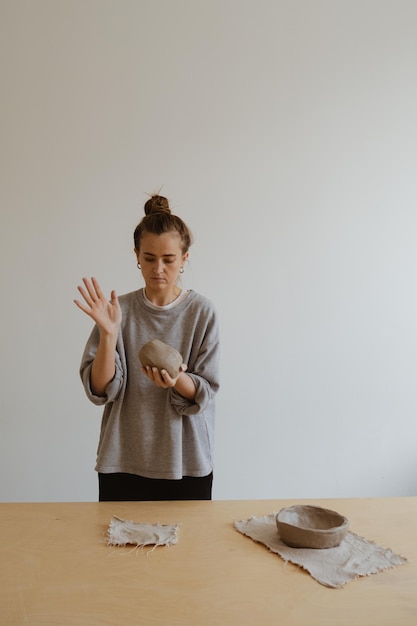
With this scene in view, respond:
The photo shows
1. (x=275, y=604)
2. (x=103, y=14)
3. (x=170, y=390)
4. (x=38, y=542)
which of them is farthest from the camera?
(x=103, y=14)

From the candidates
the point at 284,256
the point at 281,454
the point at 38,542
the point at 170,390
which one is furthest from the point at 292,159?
the point at 38,542

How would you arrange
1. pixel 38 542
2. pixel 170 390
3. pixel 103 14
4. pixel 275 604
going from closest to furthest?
1. pixel 275 604
2. pixel 38 542
3. pixel 170 390
4. pixel 103 14

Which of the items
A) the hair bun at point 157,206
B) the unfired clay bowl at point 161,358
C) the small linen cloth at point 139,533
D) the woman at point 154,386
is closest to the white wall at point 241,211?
the hair bun at point 157,206

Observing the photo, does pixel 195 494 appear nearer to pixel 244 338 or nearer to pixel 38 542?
pixel 38 542

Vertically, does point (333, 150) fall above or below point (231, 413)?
above

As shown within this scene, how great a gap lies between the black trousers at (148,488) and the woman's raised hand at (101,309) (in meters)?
0.46

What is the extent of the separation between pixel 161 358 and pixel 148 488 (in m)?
0.48

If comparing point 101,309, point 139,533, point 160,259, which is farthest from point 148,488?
point 160,259

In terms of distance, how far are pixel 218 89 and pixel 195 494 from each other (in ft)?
6.95

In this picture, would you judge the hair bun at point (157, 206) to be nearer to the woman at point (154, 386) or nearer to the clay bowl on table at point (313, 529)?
the woman at point (154, 386)

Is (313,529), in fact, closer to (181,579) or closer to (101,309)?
(181,579)

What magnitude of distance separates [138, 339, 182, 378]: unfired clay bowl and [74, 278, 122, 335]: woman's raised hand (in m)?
0.19

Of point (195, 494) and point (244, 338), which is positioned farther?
point (244, 338)

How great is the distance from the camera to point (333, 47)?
315 cm
